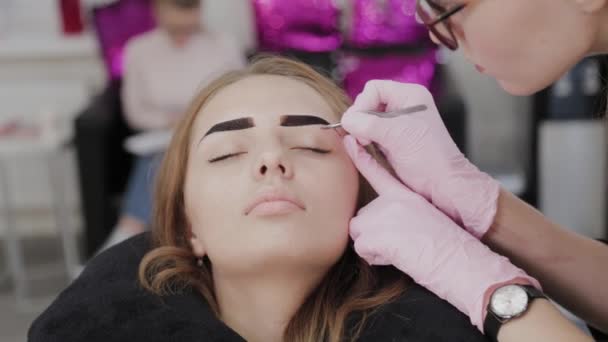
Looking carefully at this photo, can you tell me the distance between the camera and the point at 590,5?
1.04 metres

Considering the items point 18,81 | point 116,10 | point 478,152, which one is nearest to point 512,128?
point 478,152

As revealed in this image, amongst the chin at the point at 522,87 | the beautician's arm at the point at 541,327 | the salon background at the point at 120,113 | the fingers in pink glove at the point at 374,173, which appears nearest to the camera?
the beautician's arm at the point at 541,327

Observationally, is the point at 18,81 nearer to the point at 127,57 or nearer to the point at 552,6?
the point at 127,57

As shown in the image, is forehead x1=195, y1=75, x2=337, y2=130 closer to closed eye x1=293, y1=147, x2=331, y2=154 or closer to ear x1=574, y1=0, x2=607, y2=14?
closed eye x1=293, y1=147, x2=331, y2=154

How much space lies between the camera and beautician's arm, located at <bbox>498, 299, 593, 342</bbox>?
100cm

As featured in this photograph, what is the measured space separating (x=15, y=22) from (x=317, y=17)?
49.3 inches

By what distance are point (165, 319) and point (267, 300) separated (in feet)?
0.51

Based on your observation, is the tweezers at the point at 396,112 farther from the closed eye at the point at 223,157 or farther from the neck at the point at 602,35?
the neck at the point at 602,35

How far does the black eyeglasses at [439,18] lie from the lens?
1096 mm

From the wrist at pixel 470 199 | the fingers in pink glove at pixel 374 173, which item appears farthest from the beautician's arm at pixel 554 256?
the fingers in pink glove at pixel 374 173

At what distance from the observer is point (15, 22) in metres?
3.50

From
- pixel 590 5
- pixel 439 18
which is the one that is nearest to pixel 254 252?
pixel 439 18

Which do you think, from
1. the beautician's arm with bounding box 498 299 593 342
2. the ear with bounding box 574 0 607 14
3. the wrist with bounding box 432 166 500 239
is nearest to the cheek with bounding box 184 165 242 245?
the wrist with bounding box 432 166 500 239

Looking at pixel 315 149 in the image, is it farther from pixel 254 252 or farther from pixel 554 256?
pixel 554 256
